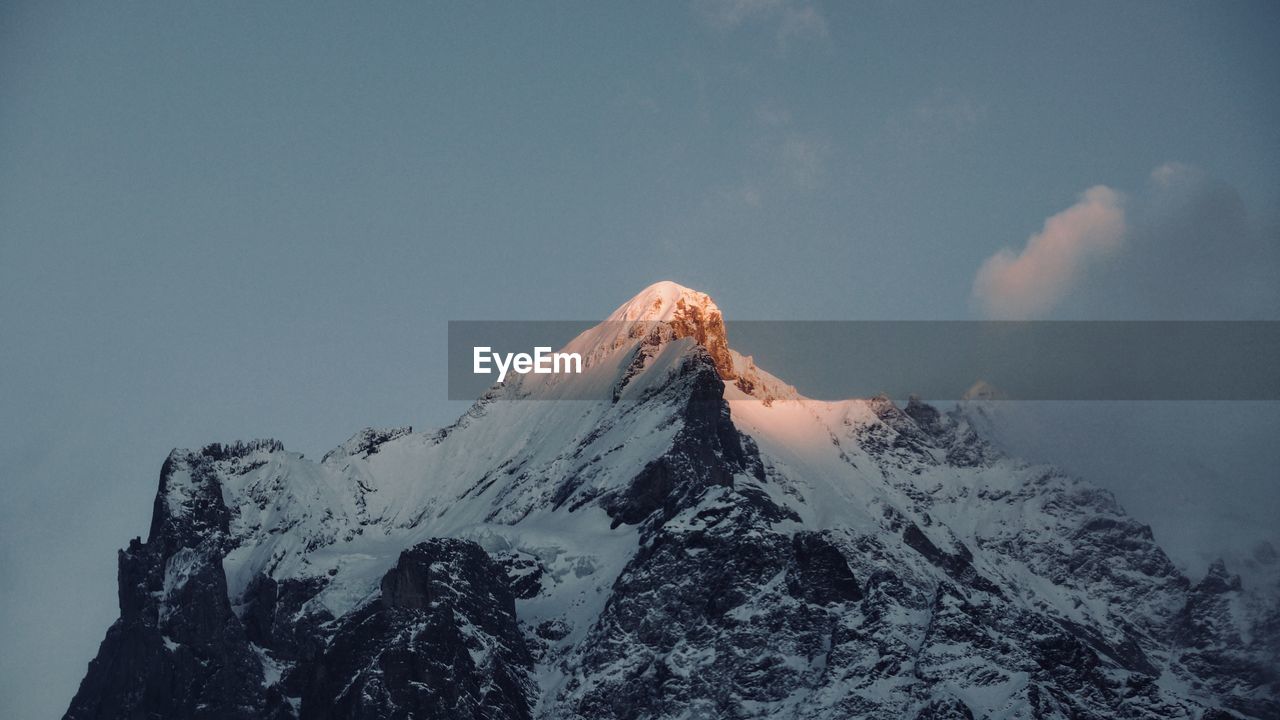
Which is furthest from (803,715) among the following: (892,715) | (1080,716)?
(1080,716)

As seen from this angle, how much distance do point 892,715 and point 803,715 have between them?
839 cm

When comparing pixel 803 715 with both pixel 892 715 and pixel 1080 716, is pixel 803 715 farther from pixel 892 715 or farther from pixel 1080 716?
pixel 1080 716

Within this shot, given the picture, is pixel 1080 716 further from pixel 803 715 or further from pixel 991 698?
pixel 803 715

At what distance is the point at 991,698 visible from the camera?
650ft

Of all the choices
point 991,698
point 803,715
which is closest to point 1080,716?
point 991,698

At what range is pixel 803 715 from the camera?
199625 millimetres

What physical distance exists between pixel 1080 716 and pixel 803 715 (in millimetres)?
24823

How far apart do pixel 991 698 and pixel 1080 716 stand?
8.59 metres

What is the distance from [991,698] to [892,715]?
939cm

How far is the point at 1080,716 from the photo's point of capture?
200 meters
